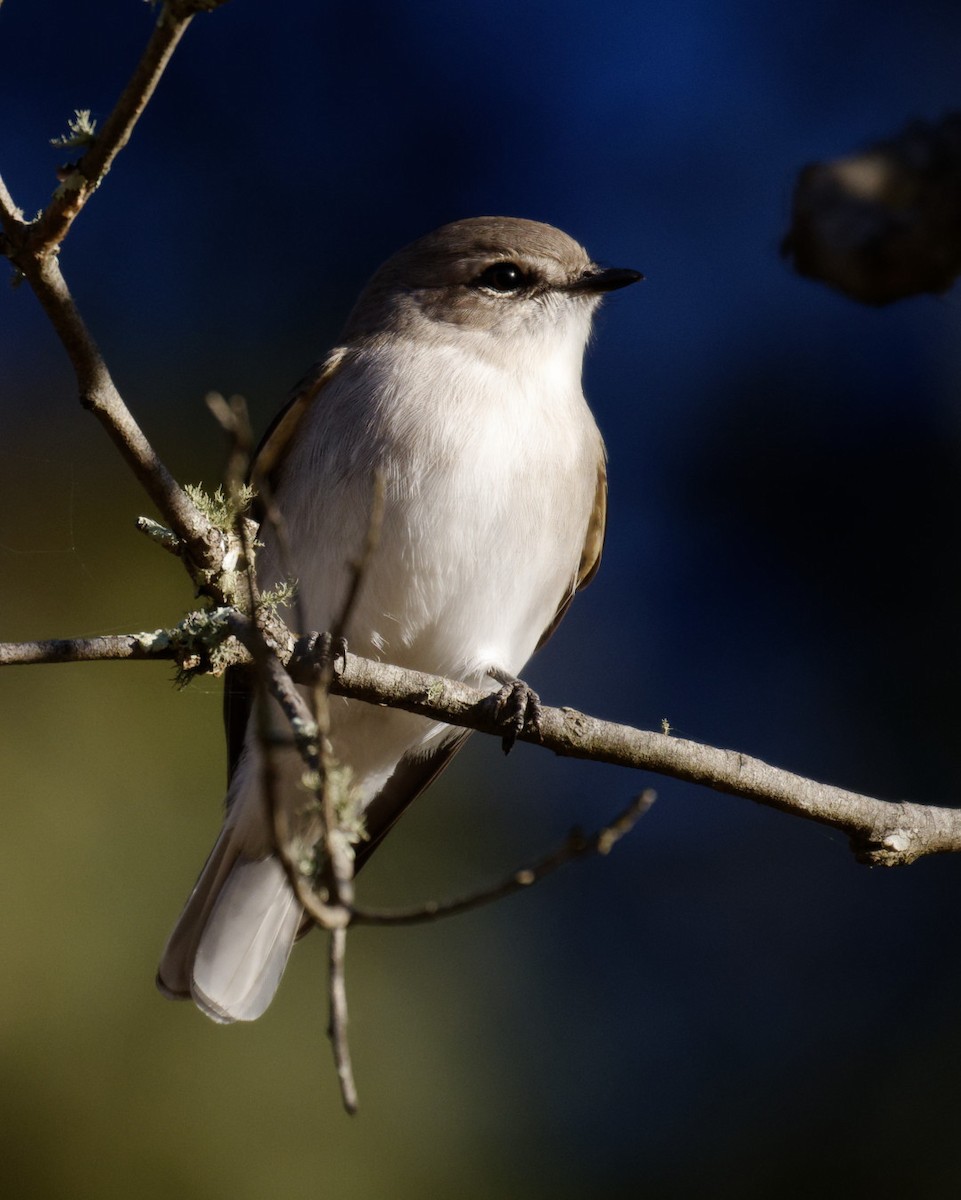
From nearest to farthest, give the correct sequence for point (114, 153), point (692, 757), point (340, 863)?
point (340, 863)
point (114, 153)
point (692, 757)

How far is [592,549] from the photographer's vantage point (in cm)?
497

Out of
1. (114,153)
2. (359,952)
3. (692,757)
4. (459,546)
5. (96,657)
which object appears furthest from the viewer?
(359,952)

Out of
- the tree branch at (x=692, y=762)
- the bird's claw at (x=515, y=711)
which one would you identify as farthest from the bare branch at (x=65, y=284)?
the bird's claw at (x=515, y=711)

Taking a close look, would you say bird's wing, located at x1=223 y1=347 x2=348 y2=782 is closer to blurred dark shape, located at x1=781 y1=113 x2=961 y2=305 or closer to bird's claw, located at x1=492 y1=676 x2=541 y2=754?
bird's claw, located at x1=492 y1=676 x2=541 y2=754

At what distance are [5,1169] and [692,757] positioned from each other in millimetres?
2681

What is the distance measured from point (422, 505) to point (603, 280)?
4.03 feet

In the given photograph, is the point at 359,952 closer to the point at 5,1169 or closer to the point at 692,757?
the point at 5,1169

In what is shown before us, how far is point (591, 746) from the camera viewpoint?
10.4 ft

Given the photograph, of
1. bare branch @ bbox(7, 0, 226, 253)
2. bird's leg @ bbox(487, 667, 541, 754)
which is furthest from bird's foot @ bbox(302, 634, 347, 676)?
bare branch @ bbox(7, 0, 226, 253)

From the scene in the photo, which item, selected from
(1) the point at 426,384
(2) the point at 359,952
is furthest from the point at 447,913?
(2) the point at 359,952

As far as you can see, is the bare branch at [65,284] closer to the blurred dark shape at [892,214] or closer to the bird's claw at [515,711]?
the bird's claw at [515,711]

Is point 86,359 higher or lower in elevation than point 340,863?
higher

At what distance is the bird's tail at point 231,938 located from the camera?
4379 millimetres

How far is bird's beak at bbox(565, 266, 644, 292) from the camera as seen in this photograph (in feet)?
→ 15.2
